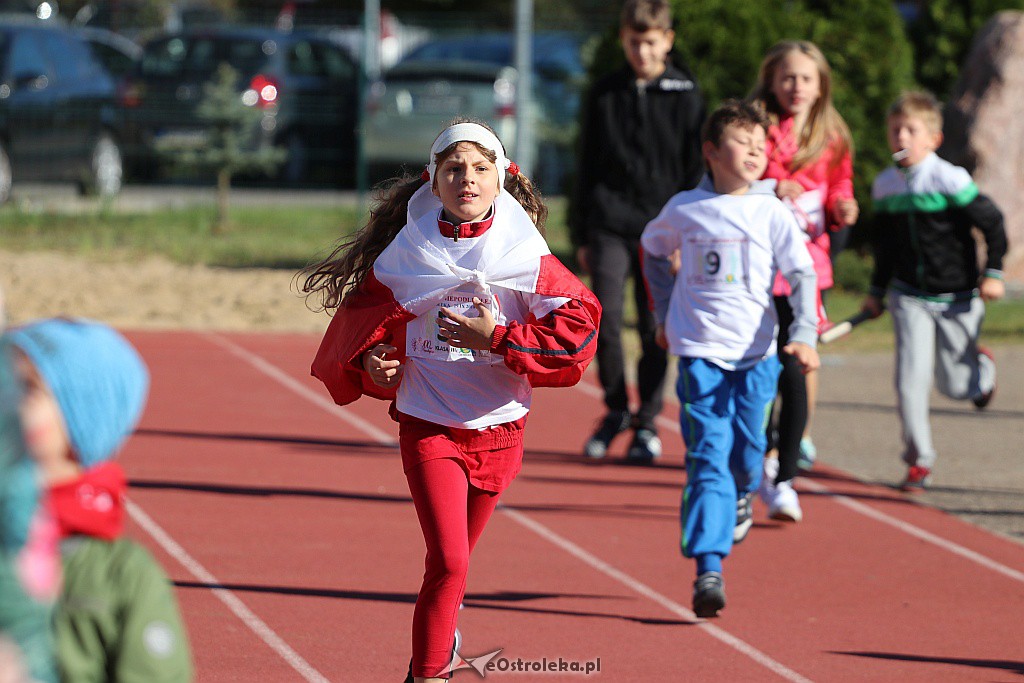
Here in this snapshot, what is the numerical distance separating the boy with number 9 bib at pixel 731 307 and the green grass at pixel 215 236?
26.9 feet

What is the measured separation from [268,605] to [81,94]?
544 inches

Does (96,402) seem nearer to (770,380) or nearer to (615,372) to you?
(770,380)

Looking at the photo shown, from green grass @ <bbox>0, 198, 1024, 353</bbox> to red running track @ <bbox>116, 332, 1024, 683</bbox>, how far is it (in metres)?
6.45

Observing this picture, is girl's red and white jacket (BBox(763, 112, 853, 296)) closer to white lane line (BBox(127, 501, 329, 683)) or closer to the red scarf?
white lane line (BBox(127, 501, 329, 683))

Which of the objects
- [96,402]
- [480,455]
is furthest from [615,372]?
[96,402]

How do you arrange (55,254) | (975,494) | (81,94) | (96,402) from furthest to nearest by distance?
(81,94) < (55,254) < (975,494) < (96,402)

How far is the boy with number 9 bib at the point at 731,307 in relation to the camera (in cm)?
544

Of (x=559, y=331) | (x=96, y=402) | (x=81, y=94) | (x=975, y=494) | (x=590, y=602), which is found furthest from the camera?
(x=81, y=94)

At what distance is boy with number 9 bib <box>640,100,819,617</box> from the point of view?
544 cm

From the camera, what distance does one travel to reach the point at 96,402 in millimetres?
2418

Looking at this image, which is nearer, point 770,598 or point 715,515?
point 715,515

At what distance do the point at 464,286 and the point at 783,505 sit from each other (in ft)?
9.27

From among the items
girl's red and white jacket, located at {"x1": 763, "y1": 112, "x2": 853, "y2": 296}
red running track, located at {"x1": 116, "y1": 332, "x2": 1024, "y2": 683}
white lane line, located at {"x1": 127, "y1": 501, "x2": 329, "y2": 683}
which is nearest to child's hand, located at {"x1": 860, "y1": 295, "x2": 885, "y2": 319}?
girl's red and white jacket, located at {"x1": 763, "y1": 112, "x2": 853, "y2": 296}

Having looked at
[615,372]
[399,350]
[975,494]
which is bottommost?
[975,494]
